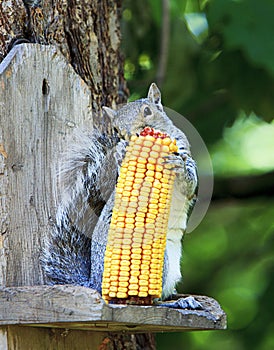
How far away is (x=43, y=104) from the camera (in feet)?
6.60

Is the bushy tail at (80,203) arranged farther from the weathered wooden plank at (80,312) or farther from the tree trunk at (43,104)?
the weathered wooden plank at (80,312)

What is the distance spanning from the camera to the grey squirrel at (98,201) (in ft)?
6.26

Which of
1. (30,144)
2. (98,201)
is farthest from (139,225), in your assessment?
(30,144)

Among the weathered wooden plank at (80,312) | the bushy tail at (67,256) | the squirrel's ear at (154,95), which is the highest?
the squirrel's ear at (154,95)

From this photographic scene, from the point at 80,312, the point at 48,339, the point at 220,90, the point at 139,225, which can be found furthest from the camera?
the point at 220,90

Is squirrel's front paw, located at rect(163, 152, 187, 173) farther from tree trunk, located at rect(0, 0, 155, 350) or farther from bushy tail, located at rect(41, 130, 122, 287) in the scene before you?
tree trunk, located at rect(0, 0, 155, 350)

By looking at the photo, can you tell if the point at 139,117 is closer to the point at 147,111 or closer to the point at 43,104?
the point at 147,111

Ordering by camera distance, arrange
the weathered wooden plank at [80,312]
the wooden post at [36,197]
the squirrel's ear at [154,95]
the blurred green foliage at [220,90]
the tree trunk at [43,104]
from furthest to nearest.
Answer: the blurred green foliage at [220,90] < the squirrel's ear at [154,95] < the tree trunk at [43,104] < the wooden post at [36,197] < the weathered wooden plank at [80,312]

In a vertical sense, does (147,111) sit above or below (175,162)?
above

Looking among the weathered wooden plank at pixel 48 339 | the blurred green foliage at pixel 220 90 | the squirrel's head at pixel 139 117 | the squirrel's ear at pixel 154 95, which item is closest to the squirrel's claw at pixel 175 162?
the squirrel's head at pixel 139 117

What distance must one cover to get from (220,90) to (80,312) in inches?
74.9

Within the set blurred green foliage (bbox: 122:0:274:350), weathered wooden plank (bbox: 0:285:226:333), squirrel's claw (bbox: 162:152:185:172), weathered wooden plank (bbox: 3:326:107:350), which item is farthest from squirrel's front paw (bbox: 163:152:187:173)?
blurred green foliage (bbox: 122:0:274:350)

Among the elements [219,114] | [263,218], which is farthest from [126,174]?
[263,218]

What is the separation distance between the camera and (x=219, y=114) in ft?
11.1
